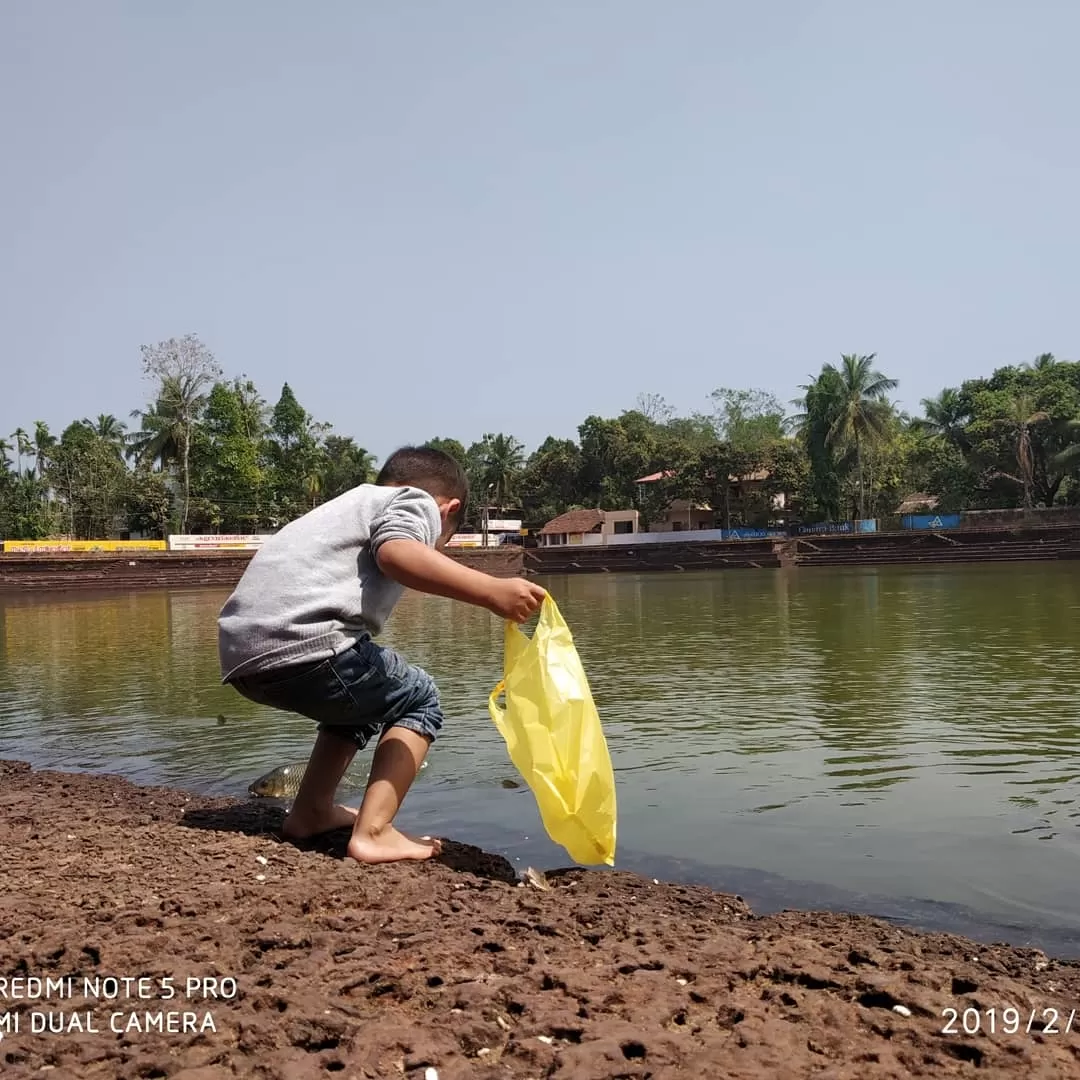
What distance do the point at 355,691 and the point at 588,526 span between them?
184ft

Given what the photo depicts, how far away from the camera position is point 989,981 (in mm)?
2176

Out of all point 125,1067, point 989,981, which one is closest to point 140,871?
point 125,1067

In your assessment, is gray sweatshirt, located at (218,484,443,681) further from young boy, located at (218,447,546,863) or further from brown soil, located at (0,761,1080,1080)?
brown soil, located at (0,761,1080,1080)

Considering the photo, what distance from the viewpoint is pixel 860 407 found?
51.1m

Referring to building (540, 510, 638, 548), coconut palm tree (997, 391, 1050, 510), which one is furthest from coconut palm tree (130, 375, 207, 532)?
coconut palm tree (997, 391, 1050, 510)

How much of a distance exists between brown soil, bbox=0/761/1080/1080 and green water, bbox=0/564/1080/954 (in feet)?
3.08

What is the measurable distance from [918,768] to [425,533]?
3.62 metres

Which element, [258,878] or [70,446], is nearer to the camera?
[258,878]

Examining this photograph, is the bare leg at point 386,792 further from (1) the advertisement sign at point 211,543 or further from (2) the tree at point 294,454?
(2) the tree at point 294,454

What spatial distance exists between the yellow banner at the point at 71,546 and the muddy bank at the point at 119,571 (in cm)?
158

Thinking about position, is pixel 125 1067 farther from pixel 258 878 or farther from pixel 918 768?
pixel 918 768

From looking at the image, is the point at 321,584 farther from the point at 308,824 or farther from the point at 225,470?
the point at 225,470

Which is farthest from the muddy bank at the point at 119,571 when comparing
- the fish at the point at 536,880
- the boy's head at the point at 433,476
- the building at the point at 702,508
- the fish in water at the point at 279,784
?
the fish at the point at 536,880

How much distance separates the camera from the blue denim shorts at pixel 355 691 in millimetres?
2877
